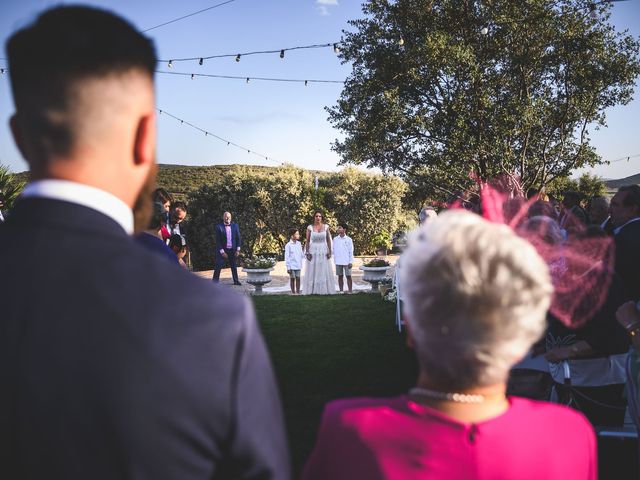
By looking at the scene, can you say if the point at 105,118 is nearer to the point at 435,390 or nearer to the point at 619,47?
the point at 435,390

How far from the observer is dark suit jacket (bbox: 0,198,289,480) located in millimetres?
736

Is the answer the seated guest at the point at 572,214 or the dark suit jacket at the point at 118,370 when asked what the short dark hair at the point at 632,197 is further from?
the dark suit jacket at the point at 118,370

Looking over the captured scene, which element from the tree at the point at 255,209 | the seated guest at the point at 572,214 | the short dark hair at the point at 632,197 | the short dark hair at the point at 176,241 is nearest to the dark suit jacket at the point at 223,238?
the short dark hair at the point at 176,241

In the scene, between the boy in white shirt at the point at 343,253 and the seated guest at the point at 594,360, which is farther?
the boy in white shirt at the point at 343,253

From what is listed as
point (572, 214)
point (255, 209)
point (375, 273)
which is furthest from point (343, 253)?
point (255, 209)

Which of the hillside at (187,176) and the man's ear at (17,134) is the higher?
the hillside at (187,176)

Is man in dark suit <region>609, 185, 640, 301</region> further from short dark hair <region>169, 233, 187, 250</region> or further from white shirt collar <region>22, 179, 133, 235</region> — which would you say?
short dark hair <region>169, 233, 187, 250</region>

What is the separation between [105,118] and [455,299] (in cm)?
85

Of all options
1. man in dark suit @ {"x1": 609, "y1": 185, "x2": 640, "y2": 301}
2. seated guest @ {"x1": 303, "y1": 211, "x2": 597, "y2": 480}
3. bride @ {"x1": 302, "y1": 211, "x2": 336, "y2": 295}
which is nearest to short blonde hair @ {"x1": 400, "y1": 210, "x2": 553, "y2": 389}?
seated guest @ {"x1": 303, "y1": 211, "x2": 597, "y2": 480}

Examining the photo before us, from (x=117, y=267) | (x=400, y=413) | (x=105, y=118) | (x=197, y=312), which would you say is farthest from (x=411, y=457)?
(x=105, y=118)

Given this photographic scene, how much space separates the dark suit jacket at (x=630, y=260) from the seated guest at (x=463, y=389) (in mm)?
3038

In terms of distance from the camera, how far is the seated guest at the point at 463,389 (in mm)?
1059

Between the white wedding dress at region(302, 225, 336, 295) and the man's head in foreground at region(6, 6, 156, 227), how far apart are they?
11.3 meters

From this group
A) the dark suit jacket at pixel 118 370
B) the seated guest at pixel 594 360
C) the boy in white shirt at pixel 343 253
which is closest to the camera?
the dark suit jacket at pixel 118 370
